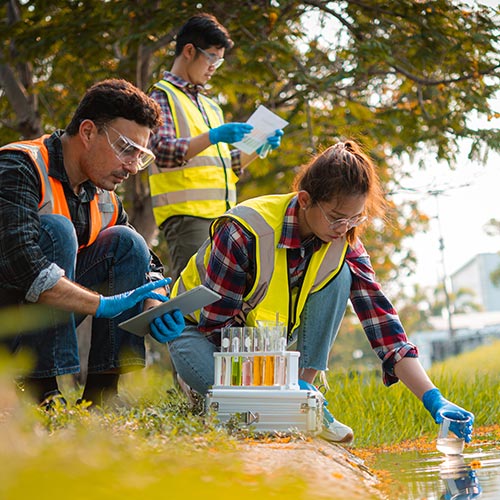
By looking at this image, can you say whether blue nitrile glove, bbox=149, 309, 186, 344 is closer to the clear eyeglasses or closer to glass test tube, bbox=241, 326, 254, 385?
glass test tube, bbox=241, 326, 254, 385

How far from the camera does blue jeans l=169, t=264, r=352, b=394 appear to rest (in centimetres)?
357

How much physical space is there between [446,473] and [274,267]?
1063mm

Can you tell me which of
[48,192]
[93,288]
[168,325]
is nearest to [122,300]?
[168,325]

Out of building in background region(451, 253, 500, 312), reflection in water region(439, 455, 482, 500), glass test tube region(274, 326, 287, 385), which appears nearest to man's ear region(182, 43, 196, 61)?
glass test tube region(274, 326, 287, 385)

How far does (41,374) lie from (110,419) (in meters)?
0.69

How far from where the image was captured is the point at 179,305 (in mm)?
3164

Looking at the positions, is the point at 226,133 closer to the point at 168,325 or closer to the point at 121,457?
the point at 168,325

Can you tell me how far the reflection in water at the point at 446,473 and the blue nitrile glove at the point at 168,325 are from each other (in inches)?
38.5

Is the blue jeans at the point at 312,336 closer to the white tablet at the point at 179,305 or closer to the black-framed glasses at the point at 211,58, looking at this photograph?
the white tablet at the point at 179,305

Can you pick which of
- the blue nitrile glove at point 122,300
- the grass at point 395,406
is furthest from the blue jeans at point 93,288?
the grass at point 395,406

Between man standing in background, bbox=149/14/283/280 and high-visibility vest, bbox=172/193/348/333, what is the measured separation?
1.15 m

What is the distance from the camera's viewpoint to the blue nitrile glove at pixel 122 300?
3.20 metres

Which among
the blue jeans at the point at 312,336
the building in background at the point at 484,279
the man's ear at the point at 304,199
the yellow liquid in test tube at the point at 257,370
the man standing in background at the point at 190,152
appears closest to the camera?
the yellow liquid in test tube at the point at 257,370

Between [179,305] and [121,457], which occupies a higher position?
[179,305]
